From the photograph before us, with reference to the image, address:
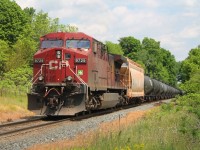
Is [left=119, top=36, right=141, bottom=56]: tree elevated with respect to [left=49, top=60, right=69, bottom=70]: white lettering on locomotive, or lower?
elevated

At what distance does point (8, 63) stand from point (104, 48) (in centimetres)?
2347

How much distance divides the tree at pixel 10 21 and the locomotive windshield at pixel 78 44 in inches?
1764

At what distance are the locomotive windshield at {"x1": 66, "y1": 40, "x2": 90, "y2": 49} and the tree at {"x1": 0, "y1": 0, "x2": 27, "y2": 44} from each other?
44.8 metres

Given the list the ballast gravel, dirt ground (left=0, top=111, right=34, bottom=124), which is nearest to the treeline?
dirt ground (left=0, top=111, right=34, bottom=124)

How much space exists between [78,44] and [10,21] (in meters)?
47.5

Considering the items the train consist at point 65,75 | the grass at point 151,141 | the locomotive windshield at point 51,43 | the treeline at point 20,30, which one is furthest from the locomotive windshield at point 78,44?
the treeline at point 20,30

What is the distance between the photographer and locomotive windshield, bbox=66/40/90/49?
Answer: 67.2 ft

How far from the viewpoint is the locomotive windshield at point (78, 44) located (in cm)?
2047

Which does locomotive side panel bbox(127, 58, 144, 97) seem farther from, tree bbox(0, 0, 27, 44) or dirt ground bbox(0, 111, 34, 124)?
tree bbox(0, 0, 27, 44)

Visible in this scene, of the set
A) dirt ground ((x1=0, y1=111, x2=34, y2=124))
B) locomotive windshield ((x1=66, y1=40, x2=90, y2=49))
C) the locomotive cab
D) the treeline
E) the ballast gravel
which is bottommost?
the ballast gravel

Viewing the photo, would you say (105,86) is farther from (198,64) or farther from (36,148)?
(198,64)

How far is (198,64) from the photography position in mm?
37562

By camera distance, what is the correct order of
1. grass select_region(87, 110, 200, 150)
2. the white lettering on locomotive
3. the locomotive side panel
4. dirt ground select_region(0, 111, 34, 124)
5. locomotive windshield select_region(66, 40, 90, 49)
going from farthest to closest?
the locomotive side panel → dirt ground select_region(0, 111, 34, 124) → locomotive windshield select_region(66, 40, 90, 49) → the white lettering on locomotive → grass select_region(87, 110, 200, 150)

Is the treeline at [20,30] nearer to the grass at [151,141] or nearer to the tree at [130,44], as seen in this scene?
the grass at [151,141]
